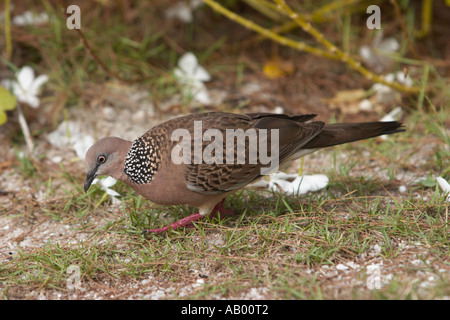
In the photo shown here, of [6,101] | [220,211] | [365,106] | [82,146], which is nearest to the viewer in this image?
[220,211]

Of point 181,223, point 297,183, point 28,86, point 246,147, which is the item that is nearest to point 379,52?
point 297,183

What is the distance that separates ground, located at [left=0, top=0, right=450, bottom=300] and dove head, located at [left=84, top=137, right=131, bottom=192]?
0.32 m

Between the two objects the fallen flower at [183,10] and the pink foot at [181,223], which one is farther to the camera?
the fallen flower at [183,10]

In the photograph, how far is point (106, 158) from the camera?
3422mm

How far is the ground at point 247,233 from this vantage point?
2869 mm

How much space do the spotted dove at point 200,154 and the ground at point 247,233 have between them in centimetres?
24

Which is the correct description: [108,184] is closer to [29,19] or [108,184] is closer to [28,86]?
[28,86]

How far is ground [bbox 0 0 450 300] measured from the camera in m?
2.87

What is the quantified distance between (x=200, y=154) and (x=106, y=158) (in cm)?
63

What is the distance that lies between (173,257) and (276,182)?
3.33 feet

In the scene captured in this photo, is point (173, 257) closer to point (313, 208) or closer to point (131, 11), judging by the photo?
point (313, 208)

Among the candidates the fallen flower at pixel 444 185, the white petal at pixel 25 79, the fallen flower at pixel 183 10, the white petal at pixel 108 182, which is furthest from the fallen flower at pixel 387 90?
the white petal at pixel 25 79

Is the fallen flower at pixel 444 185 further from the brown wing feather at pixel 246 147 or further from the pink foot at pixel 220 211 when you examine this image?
the pink foot at pixel 220 211

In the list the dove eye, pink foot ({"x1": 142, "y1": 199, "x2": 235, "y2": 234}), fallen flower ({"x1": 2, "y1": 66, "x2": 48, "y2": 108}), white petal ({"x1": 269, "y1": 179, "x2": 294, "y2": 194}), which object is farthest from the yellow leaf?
the dove eye
